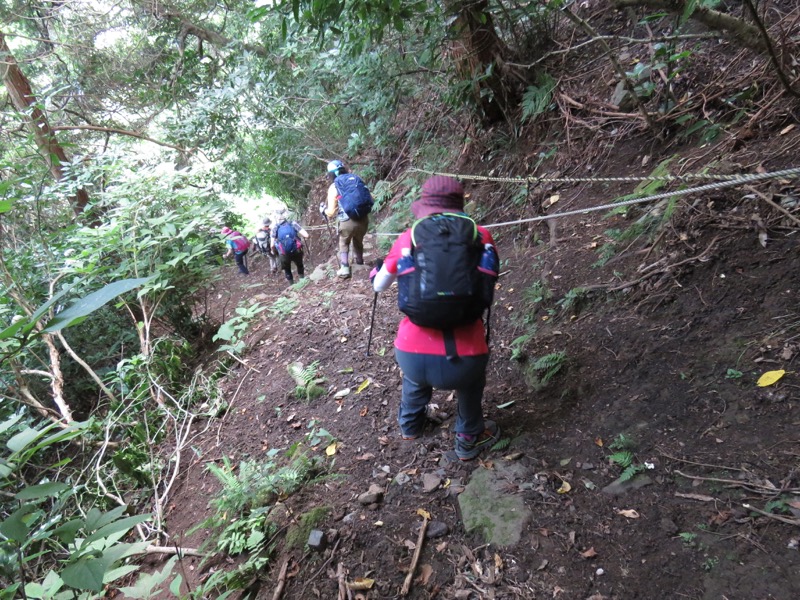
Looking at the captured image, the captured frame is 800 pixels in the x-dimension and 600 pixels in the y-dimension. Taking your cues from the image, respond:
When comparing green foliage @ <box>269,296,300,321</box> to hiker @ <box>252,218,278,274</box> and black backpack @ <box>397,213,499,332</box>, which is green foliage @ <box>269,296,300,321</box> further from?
black backpack @ <box>397,213,499,332</box>

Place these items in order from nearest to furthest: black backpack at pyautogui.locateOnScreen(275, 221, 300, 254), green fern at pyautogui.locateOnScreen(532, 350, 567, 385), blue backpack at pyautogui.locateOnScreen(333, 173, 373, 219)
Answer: green fern at pyautogui.locateOnScreen(532, 350, 567, 385), blue backpack at pyautogui.locateOnScreen(333, 173, 373, 219), black backpack at pyautogui.locateOnScreen(275, 221, 300, 254)

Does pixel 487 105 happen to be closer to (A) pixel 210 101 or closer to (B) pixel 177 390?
(B) pixel 177 390

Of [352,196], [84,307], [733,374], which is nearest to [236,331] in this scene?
[352,196]

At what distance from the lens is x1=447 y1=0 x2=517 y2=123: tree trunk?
5.78m

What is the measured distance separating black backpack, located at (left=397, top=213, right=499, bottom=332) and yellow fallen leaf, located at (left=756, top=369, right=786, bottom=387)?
5.35 ft

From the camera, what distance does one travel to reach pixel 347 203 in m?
6.84

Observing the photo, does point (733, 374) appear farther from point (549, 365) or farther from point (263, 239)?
point (263, 239)

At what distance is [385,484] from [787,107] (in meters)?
4.52

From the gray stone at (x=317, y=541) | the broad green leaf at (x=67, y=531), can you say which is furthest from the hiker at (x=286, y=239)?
the broad green leaf at (x=67, y=531)

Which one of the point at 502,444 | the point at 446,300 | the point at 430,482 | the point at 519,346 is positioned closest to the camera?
the point at 446,300

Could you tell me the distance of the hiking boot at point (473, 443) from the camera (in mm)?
3205

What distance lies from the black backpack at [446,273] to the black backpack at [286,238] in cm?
614

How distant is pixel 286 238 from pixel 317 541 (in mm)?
6516

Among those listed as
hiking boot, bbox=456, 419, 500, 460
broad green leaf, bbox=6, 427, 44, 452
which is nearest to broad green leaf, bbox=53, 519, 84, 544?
broad green leaf, bbox=6, 427, 44, 452
